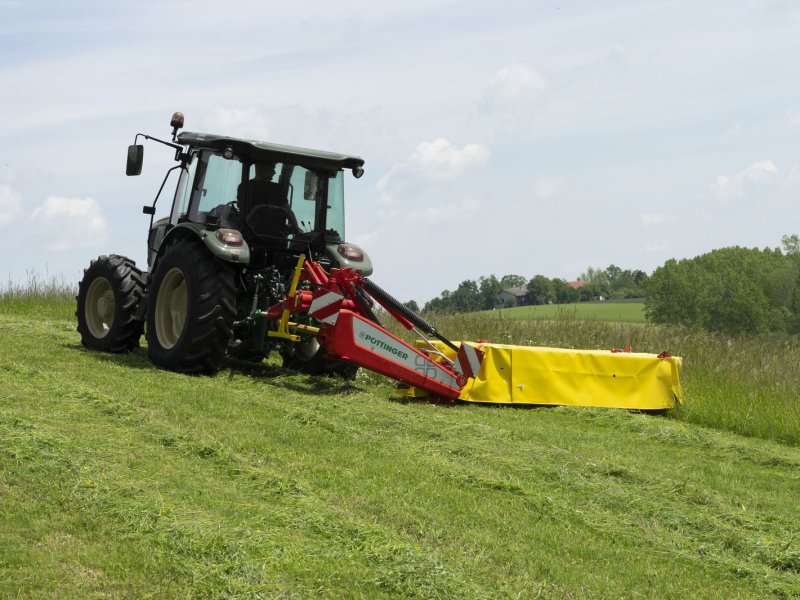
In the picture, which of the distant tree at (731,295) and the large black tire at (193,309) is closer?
the large black tire at (193,309)

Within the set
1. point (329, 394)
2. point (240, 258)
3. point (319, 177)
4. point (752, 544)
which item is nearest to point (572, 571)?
point (752, 544)

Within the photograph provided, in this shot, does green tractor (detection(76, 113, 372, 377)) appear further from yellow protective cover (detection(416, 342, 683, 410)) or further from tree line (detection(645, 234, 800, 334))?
tree line (detection(645, 234, 800, 334))

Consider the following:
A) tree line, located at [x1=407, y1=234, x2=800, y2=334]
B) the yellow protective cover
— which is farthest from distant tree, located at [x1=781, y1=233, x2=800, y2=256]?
the yellow protective cover

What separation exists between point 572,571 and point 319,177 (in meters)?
6.32

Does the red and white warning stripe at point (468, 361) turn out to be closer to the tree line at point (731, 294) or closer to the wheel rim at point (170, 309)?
the wheel rim at point (170, 309)

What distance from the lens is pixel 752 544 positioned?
481 centimetres

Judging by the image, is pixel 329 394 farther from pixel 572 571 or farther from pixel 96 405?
pixel 572 571

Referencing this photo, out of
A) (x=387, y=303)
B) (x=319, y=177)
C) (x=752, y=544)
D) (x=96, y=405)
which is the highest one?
(x=319, y=177)

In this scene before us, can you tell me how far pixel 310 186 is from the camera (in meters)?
9.88

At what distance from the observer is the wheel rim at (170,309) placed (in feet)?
31.3

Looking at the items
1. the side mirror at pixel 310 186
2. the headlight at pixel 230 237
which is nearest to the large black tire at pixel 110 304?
the headlight at pixel 230 237

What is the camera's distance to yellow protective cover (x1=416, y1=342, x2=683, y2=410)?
8898mm

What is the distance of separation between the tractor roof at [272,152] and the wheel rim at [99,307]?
6.05 feet

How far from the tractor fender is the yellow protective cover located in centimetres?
209
